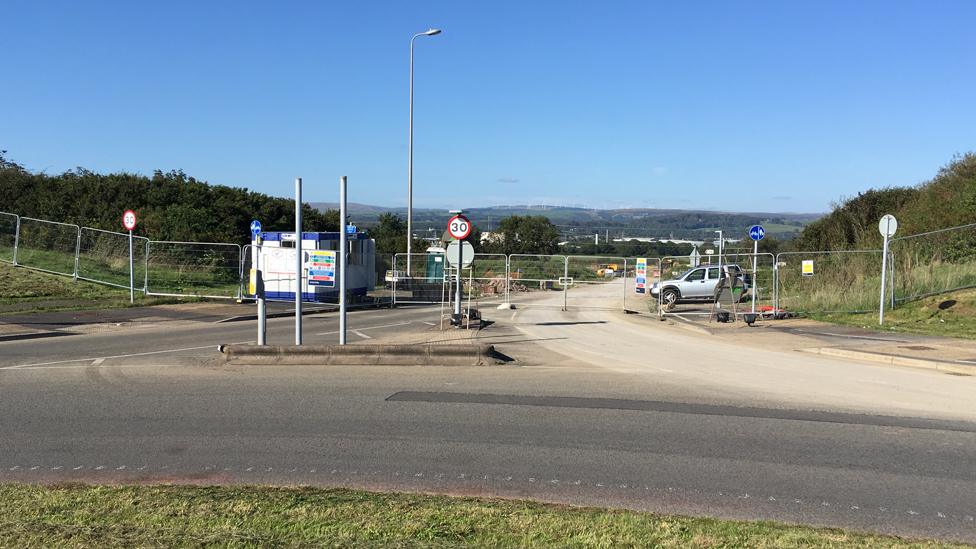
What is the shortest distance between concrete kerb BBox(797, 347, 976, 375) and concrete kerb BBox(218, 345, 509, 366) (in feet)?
23.4

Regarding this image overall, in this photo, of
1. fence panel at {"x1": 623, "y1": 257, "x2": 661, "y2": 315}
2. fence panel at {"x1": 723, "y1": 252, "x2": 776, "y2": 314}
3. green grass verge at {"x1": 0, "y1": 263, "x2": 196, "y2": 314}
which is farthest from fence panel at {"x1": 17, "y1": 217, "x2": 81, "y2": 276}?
fence panel at {"x1": 723, "y1": 252, "x2": 776, "y2": 314}

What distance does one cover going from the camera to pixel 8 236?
27.1 m

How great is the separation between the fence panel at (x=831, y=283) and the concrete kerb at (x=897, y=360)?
26.4 ft

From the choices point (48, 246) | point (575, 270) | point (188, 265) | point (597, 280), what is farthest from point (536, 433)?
point (48, 246)

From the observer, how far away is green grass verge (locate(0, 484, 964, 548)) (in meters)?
4.94

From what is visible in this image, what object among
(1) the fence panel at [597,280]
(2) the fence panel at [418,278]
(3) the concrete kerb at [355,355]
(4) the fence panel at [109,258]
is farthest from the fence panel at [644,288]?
(4) the fence panel at [109,258]

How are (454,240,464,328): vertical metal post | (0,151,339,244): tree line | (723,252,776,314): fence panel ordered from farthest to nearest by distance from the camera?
(0,151,339,244): tree line, (723,252,776,314): fence panel, (454,240,464,328): vertical metal post

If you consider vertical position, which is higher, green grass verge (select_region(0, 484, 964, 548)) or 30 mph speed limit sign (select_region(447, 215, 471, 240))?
30 mph speed limit sign (select_region(447, 215, 471, 240))

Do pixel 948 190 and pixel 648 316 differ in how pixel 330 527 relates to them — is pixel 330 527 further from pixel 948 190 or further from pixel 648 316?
pixel 948 190

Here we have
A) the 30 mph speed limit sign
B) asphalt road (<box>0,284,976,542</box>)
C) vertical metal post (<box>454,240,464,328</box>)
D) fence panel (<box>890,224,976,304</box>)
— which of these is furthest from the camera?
fence panel (<box>890,224,976,304</box>)

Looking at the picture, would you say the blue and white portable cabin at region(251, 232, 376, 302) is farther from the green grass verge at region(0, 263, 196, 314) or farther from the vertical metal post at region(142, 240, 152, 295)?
the vertical metal post at region(142, 240, 152, 295)

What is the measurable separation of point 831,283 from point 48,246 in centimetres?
2691

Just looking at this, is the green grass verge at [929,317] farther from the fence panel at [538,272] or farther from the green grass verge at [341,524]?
the green grass verge at [341,524]

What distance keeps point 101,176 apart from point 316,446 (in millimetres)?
57008
